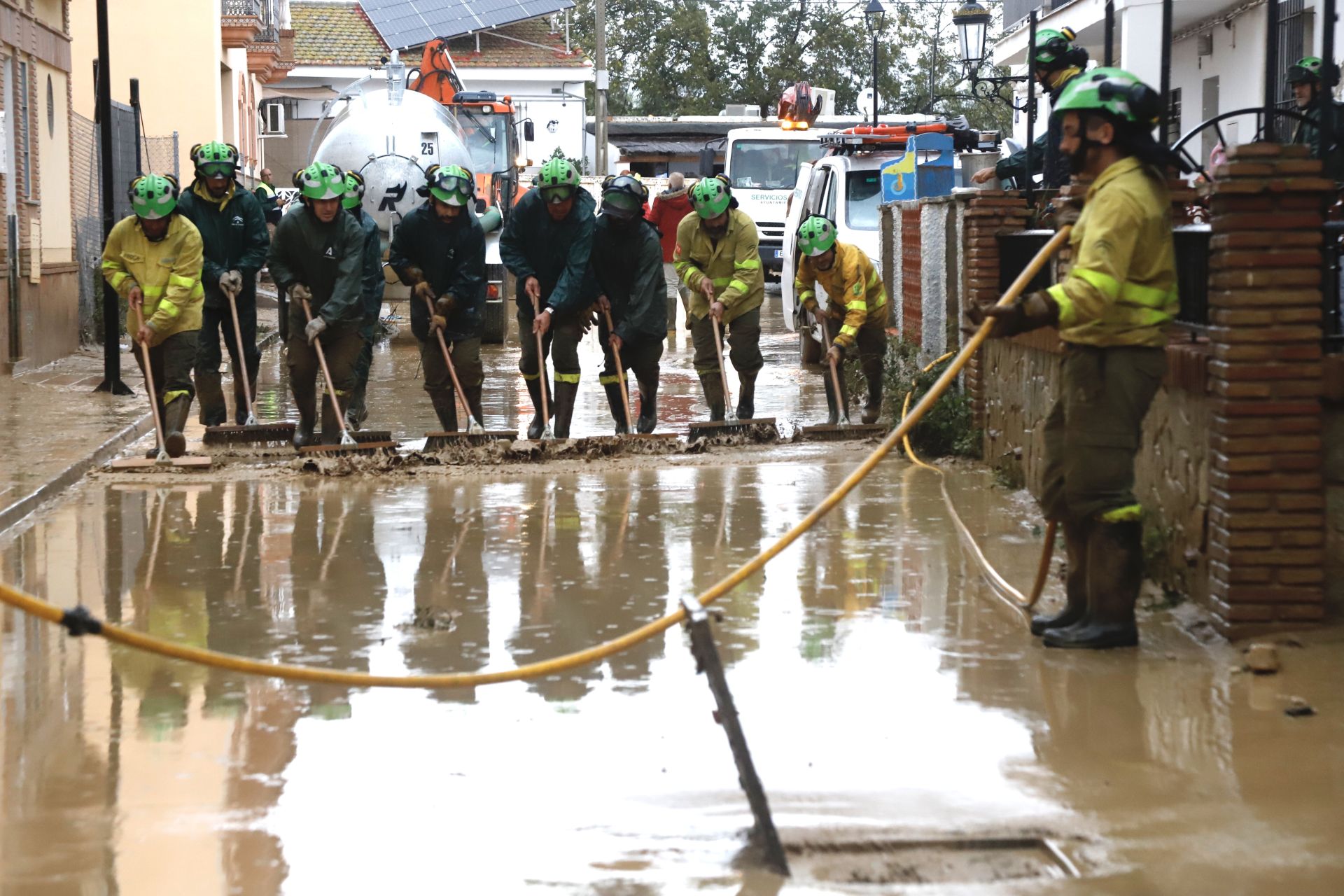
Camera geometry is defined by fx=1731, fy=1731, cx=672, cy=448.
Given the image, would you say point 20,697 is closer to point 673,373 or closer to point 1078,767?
point 1078,767

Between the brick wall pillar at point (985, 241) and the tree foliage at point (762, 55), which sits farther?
the tree foliage at point (762, 55)

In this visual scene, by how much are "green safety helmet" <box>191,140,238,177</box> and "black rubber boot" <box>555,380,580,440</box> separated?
277cm

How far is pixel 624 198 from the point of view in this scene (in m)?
11.8

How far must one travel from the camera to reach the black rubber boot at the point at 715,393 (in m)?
12.2

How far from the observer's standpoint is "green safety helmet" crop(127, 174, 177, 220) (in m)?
10.7

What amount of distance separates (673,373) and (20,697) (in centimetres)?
1197

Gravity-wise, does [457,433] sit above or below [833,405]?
below

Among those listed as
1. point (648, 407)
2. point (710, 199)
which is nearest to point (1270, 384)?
point (710, 199)

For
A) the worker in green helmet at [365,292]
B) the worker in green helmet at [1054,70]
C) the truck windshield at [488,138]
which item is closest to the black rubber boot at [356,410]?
the worker in green helmet at [365,292]

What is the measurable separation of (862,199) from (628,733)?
48.3ft

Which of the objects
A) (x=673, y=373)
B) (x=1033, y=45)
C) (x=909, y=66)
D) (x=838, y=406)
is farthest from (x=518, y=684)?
(x=909, y=66)

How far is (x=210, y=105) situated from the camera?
3198 cm

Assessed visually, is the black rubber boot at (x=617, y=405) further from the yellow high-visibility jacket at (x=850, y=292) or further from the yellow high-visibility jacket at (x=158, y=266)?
the yellow high-visibility jacket at (x=158, y=266)

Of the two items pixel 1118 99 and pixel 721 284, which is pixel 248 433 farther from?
pixel 1118 99
